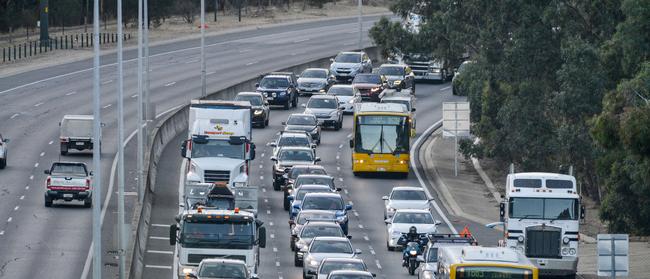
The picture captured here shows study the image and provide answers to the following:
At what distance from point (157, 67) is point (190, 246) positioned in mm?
63961

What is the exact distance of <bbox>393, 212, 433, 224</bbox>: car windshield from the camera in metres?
50.8

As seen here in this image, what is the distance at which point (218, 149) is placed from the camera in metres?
58.2

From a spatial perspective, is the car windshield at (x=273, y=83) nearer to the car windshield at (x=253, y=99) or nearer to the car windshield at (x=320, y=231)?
the car windshield at (x=253, y=99)

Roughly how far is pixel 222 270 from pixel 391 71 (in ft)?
186

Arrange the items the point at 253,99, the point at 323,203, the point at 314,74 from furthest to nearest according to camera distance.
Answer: the point at 314,74 → the point at 253,99 → the point at 323,203

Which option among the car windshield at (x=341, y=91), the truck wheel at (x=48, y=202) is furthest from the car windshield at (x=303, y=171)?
the car windshield at (x=341, y=91)

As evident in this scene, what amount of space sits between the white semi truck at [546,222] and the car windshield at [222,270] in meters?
10.0

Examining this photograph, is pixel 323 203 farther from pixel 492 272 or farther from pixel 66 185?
pixel 492 272

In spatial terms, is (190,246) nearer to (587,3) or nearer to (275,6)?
(587,3)

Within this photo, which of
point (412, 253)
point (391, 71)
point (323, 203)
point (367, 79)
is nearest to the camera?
point (412, 253)

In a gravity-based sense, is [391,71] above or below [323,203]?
above

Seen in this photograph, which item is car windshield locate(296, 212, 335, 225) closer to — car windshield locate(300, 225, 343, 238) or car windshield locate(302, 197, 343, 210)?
A: car windshield locate(302, 197, 343, 210)

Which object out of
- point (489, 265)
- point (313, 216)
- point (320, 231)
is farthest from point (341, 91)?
point (489, 265)

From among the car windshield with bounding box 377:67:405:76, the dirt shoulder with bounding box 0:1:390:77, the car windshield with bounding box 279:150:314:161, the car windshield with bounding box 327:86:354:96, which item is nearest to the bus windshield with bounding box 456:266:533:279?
the car windshield with bounding box 279:150:314:161
